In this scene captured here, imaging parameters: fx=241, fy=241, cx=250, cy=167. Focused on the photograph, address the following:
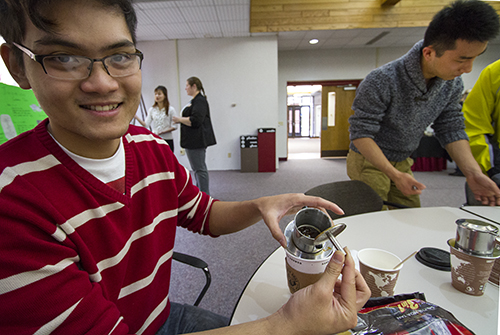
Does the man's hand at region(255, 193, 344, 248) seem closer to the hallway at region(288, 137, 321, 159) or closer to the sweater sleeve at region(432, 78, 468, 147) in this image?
the sweater sleeve at region(432, 78, 468, 147)

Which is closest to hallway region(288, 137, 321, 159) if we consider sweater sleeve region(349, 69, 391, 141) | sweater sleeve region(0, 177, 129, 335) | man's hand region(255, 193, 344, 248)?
sweater sleeve region(349, 69, 391, 141)

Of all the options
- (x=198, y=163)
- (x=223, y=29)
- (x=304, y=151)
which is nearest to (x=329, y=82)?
(x=304, y=151)

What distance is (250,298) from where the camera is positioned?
667mm

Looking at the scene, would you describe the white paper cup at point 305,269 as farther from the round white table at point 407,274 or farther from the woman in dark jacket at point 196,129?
the woman in dark jacket at point 196,129

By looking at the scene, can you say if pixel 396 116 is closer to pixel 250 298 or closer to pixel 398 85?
pixel 398 85

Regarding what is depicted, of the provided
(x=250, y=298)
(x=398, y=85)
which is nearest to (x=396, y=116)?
(x=398, y=85)

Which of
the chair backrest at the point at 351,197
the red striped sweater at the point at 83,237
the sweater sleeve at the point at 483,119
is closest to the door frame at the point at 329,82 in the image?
the sweater sleeve at the point at 483,119

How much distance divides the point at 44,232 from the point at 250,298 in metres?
0.51

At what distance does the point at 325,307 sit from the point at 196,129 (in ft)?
10.5

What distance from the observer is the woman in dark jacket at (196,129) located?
3.39 metres

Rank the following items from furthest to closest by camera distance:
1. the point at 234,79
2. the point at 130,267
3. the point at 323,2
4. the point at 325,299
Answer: the point at 234,79, the point at 323,2, the point at 130,267, the point at 325,299

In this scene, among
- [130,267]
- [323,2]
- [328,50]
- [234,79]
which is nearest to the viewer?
[130,267]

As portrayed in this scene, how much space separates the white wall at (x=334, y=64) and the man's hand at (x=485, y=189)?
541 centimetres

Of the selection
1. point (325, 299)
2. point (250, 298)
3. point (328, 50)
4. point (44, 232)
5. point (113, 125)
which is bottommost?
point (250, 298)
